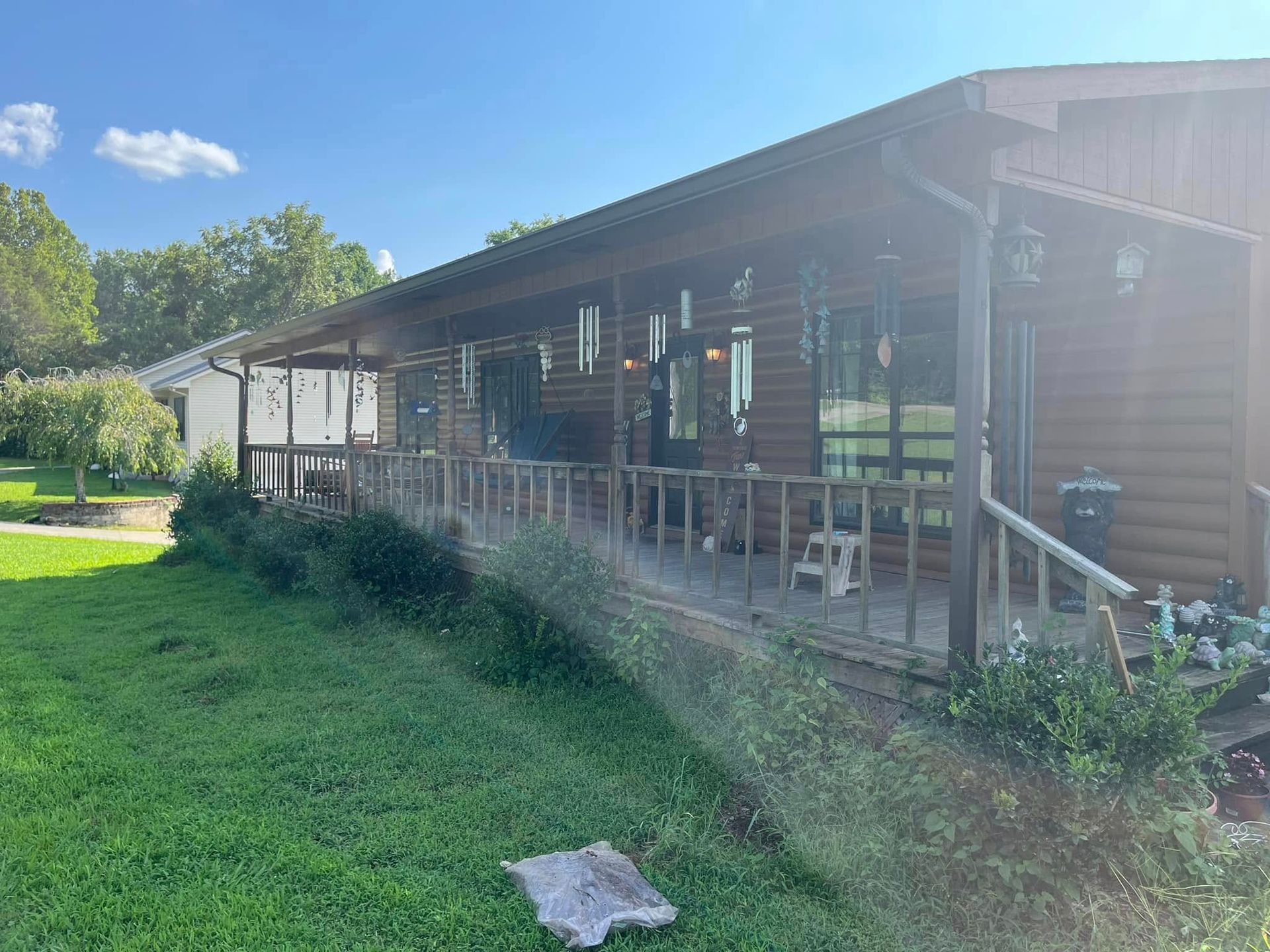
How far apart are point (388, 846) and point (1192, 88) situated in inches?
214

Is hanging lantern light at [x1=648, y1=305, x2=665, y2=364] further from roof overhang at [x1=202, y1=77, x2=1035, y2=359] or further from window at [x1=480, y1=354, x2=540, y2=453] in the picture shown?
window at [x1=480, y1=354, x2=540, y2=453]

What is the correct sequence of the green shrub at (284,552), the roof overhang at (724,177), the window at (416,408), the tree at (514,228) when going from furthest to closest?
1. the tree at (514,228)
2. the window at (416,408)
3. the green shrub at (284,552)
4. the roof overhang at (724,177)

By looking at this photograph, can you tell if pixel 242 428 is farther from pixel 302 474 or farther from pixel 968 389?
pixel 968 389

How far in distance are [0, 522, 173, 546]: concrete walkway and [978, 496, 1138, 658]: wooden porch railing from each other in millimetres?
13506

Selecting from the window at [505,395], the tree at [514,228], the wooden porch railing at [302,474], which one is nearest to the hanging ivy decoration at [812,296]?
the window at [505,395]

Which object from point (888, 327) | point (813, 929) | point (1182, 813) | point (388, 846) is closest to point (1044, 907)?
point (1182, 813)

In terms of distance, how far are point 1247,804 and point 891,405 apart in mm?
3615

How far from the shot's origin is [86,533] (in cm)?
1580

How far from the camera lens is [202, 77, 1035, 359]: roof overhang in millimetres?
3504

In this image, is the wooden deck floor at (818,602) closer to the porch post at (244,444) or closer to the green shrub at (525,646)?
the green shrub at (525,646)

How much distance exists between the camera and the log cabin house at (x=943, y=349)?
3.77 metres

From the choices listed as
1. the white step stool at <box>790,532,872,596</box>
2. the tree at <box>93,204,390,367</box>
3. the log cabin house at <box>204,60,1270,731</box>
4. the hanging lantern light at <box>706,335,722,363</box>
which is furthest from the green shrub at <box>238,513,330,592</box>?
the tree at <box>93,204,390,367</box>

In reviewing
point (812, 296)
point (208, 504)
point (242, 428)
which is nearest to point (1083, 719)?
point (812, 296)

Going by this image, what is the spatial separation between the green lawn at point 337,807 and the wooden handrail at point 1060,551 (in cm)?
153
